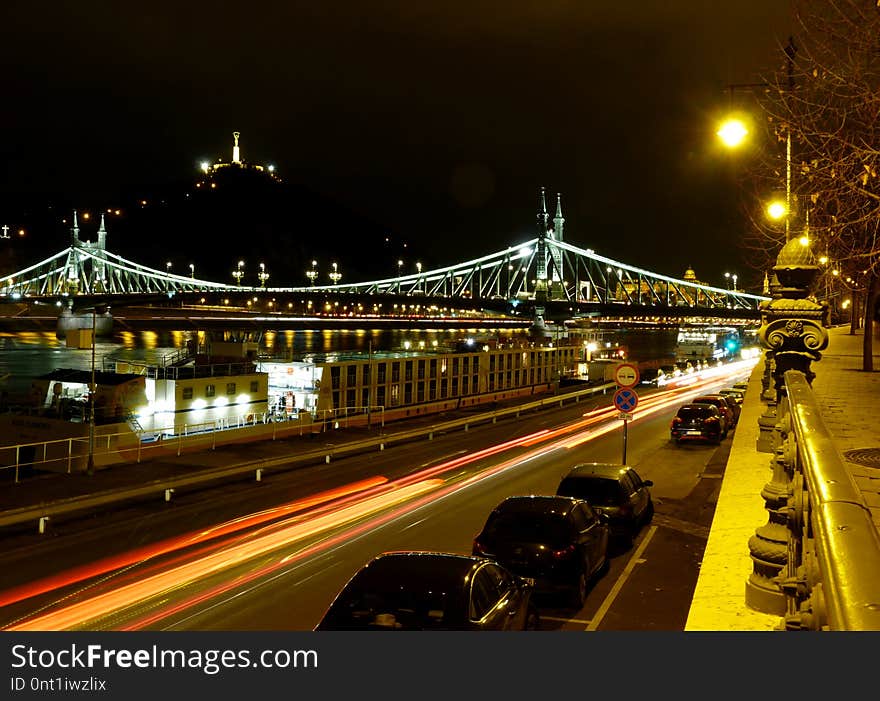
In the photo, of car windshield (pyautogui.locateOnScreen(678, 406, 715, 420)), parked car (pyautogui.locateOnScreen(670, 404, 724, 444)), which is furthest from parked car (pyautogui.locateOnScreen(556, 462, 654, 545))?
car windshield (pyautogui.locateOnScreen(678, 406, 715, 420))

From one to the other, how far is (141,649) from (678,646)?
7.99ft

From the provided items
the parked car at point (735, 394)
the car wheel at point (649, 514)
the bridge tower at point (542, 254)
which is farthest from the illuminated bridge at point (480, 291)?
the car wheel at point (649, 514)

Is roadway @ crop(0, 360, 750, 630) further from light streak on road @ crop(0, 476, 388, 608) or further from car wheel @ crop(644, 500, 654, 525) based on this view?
car wheel @ crop(644, 500, 654, 525)

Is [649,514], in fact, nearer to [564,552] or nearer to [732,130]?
[564,552]

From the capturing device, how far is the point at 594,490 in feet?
41.8

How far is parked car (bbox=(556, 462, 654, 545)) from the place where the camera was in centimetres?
1230

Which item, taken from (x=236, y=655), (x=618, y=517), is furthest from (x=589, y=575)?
(x=236, y=655)

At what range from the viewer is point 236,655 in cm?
377

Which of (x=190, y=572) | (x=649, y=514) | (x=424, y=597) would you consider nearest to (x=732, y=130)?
(x=649, y=514)

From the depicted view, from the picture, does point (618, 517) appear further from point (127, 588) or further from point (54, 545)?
point (54, 545)

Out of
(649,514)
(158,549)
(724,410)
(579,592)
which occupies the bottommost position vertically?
(158,549)

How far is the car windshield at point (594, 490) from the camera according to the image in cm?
1252

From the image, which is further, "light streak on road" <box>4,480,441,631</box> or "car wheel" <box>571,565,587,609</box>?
"light streak on road" <box>4,480,441,631</box>

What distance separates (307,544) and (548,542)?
16.6 ft
